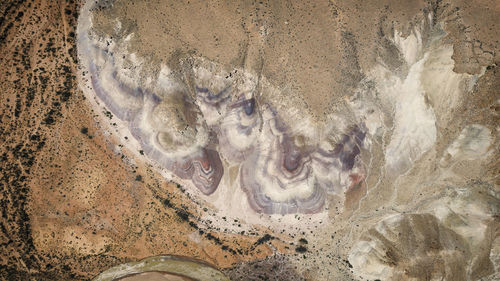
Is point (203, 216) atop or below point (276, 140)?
below

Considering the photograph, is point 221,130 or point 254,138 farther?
point 221,130

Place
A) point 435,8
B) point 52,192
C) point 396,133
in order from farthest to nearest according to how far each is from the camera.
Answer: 1. point 52,192
2. point 396,133
3. point 435,8

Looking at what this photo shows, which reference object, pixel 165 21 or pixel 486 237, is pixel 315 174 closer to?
pixel 486 237

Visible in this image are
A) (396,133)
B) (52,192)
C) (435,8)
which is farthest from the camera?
(52,192)

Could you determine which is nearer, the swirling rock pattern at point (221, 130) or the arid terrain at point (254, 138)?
the arid terrain at point (254, 138)

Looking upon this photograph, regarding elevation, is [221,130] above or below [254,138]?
above

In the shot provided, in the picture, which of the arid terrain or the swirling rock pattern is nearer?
→ the arid terrain

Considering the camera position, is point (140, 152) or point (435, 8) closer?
point (435, 8)

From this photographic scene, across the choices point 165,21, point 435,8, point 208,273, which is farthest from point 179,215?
point 435,8
